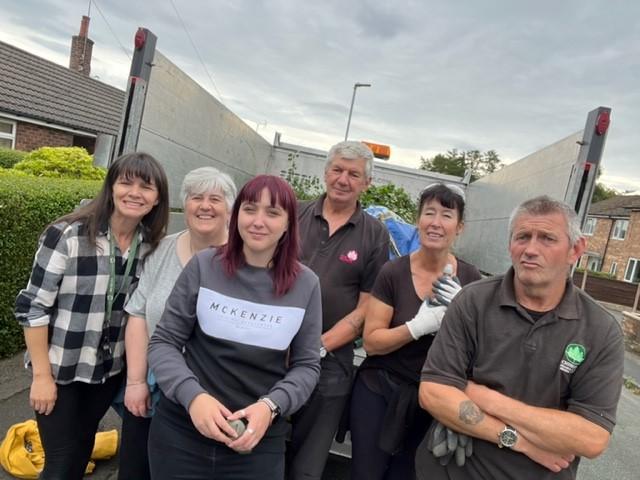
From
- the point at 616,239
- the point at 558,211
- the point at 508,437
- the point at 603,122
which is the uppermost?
the point at 616,239

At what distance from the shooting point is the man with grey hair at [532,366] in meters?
1.41

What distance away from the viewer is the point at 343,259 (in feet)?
7.15

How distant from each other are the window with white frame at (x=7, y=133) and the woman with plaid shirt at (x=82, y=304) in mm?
13893

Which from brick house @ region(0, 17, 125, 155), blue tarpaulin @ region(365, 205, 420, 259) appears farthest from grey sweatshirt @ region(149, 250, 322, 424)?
brick house @ region(0, 17, 125, 155)

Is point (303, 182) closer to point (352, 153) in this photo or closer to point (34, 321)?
point (352, 153)

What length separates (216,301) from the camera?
59.6 inches

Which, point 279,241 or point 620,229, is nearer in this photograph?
point 279,241

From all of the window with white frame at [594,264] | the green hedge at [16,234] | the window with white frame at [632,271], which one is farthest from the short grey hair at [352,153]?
the window with white frame at [594,264]

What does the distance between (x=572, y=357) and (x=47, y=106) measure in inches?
655

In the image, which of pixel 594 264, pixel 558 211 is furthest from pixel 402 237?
pixel 594 264

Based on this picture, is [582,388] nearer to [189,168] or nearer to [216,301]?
[216,301]

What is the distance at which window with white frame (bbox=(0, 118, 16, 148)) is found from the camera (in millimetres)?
12719

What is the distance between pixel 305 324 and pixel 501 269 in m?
2.25

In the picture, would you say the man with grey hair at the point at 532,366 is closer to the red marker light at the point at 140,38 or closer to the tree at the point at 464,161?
the red marker light at the point at 140,38
